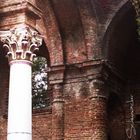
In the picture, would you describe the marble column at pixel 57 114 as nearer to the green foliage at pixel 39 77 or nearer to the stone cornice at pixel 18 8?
the stone cornice at pixel 18 8

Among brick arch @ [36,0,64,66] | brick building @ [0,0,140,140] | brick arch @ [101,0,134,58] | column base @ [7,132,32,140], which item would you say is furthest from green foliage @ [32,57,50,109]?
column base @ [7,132,32,140]

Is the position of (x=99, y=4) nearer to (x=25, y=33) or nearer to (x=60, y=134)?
(x=60, y=134)

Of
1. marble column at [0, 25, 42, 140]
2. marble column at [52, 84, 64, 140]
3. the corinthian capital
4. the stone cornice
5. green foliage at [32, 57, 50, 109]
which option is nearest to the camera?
marble column at [0, 25, 42, 140]

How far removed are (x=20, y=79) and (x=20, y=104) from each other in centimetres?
44

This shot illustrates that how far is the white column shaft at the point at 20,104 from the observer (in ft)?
25.9

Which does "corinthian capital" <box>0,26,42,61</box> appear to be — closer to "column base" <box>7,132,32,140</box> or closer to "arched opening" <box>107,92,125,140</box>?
"column base" <box>7,132,32,140</box>

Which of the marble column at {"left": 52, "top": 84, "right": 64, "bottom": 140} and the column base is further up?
the marble column at {"left": 52, "top": 84, "right": 64, "bottom": 140}

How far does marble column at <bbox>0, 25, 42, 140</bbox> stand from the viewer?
26.0 feet

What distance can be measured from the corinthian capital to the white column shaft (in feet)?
0.54

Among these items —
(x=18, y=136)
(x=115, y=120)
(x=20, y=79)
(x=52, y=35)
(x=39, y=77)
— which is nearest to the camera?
(x=18, y=136)

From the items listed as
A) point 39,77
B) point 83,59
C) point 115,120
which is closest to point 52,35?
point 83,59

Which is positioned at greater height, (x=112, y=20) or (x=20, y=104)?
(x=112, y=20)

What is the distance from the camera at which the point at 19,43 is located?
8.48 metres

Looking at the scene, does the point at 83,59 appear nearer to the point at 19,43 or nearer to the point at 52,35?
the point at 52,35
